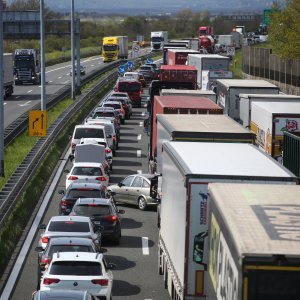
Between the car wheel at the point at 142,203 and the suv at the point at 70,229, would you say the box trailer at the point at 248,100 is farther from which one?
the suv at the point at 70,229

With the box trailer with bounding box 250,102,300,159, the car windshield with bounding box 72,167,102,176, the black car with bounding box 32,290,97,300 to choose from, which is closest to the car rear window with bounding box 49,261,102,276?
the black car with bounding box 32,290,97,300

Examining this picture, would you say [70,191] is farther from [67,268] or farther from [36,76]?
[36,76]

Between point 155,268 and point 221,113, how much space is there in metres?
8.02

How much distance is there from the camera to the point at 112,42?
416 ft

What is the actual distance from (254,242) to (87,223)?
13.3 meters

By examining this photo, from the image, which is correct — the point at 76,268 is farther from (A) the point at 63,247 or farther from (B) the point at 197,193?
(B) the point at 197,193

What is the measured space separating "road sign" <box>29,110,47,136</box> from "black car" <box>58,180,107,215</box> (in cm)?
1187

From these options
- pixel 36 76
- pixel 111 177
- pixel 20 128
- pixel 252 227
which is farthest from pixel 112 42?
pixel 252 227

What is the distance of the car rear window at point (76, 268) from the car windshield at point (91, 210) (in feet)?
24.0

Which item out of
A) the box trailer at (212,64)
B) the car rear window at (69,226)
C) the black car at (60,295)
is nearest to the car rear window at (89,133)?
the car rear window at (69,226)

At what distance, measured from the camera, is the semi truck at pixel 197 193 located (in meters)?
15.7

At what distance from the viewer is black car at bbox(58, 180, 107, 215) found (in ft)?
93.5

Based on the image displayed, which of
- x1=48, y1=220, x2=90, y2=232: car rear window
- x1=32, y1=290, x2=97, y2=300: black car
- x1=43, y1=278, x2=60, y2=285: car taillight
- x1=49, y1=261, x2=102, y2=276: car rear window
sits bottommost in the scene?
x1=48, y1=220, x2=90, y2=232: car rear window

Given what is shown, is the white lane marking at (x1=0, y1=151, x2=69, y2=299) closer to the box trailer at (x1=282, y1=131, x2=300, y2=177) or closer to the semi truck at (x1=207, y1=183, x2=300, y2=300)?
the box trailer at (x1=282, y1=131, x2=300, y2=177)
